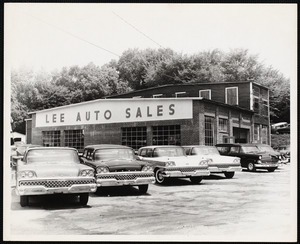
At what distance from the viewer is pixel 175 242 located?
793cm

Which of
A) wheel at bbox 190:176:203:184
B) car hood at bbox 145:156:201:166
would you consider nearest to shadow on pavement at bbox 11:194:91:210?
car hood at bbox 145:156:201:166

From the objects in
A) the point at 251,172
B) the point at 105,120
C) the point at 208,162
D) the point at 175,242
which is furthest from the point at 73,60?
the point at 105,120

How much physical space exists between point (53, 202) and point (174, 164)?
4.93 m

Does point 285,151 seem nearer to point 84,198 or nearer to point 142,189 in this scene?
point 142,189

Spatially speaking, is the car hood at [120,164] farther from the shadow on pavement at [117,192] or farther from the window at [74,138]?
the window at [74,138]

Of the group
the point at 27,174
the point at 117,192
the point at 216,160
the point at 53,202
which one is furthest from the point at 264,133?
the point at 27,174

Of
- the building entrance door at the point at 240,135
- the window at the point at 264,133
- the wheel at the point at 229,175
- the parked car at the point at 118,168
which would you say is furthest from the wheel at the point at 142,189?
the window at the point at 264,133

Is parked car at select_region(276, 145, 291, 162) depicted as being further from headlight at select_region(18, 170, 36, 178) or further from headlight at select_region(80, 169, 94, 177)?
headlight at select_region(18, 170, 36, 178)

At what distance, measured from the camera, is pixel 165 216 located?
28.7ft

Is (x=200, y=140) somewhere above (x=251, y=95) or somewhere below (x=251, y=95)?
below

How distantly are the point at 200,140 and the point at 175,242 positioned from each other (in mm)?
13874

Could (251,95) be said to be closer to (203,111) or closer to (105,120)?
(203,111)

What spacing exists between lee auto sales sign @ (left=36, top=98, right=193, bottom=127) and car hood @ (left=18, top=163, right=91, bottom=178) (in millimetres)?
10686

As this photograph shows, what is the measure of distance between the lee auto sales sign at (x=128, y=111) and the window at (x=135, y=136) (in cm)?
74
